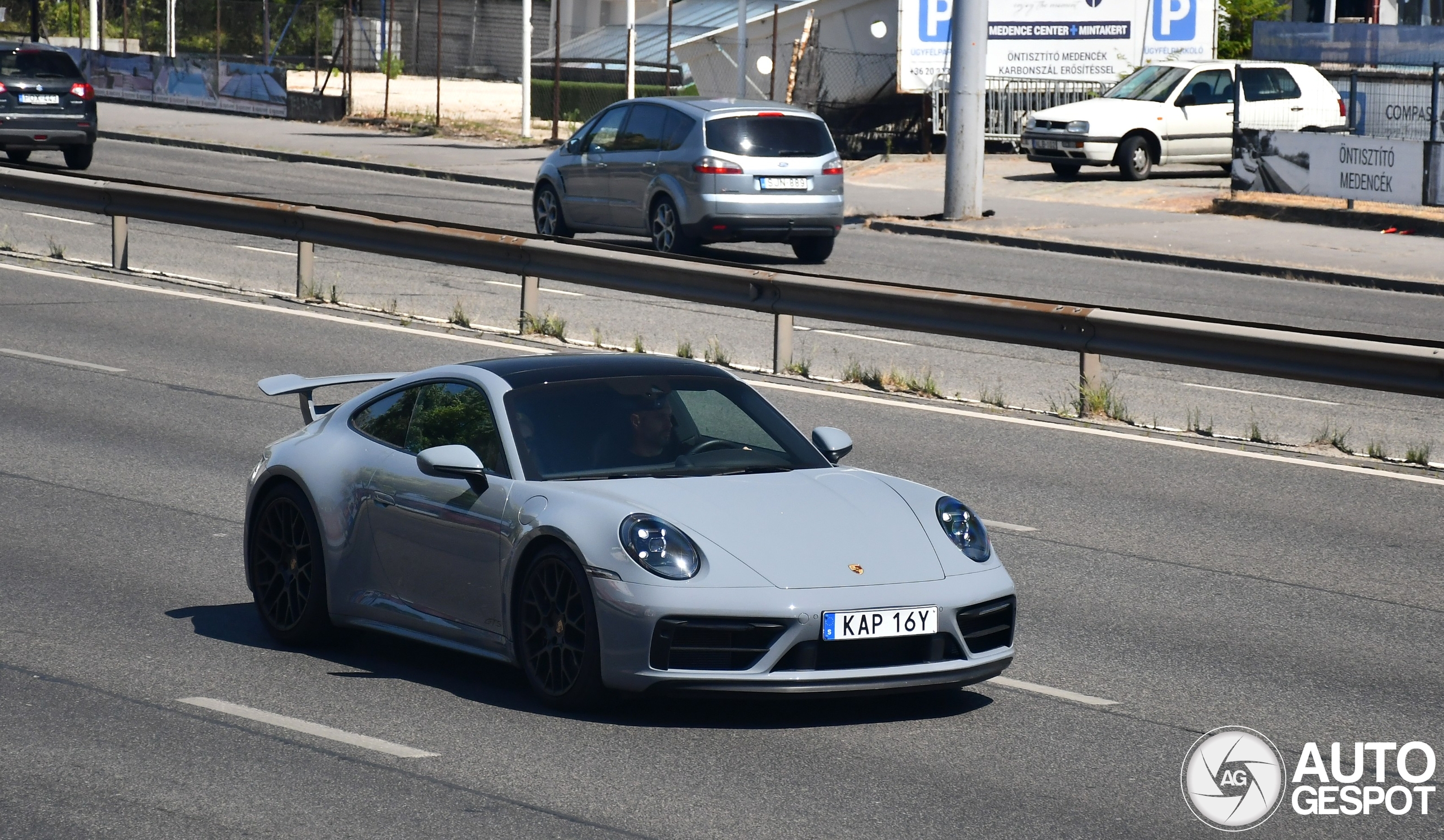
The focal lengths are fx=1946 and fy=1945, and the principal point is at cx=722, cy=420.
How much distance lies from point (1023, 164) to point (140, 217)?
65.9 ft

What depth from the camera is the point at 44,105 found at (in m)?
30.2

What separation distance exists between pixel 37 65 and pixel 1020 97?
1849cm

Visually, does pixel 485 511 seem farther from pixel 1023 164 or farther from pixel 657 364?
pixel 1023 164

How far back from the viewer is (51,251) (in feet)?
67.2

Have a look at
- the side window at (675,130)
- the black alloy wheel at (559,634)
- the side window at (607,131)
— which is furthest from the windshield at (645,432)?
the side window at (607,131)

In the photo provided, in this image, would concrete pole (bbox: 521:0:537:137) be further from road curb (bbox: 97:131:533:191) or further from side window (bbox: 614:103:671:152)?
side window (bbox: 614:103:671:152)

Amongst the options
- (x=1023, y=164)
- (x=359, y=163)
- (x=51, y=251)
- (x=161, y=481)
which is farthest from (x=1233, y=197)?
(x=161, y=481)

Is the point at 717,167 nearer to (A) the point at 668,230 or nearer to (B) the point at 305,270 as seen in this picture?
(A) the point at 668,230

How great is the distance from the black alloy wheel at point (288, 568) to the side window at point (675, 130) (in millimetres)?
14560

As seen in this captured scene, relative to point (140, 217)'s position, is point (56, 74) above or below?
above

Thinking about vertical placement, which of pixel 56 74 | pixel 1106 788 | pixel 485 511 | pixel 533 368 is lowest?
pixel 1106 788

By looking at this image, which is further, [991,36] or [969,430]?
[991,36]

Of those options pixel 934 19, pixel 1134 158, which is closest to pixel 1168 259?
pixel 1134 158

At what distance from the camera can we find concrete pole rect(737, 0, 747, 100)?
38.9 meters
